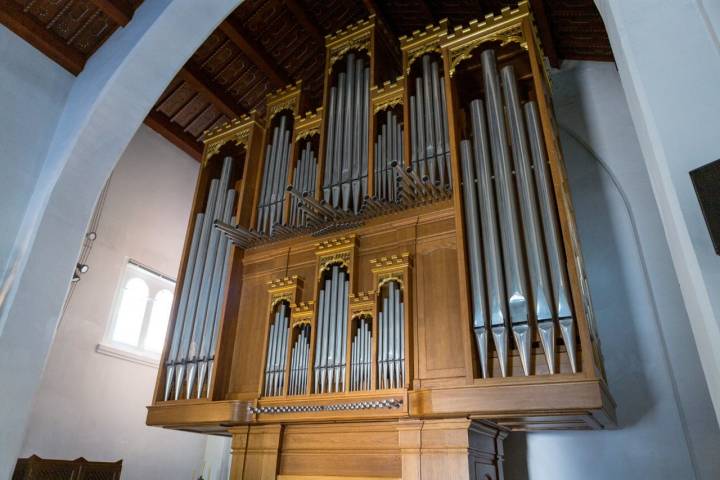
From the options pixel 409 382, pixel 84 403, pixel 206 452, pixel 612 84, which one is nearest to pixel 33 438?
pixel 84 403

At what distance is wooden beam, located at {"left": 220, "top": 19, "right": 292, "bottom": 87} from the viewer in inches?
260

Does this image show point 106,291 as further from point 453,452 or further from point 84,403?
point 453,452

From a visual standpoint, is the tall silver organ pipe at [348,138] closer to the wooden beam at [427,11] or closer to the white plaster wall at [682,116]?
the wooden beam at [427,11]

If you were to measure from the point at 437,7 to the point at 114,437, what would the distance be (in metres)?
7.16

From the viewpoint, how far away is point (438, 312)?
418 centimetres

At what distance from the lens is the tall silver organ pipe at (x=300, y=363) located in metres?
4.50

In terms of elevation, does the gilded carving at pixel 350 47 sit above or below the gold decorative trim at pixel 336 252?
above

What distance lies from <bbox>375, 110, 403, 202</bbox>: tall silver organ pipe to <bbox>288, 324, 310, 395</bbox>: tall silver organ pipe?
5.02 feet

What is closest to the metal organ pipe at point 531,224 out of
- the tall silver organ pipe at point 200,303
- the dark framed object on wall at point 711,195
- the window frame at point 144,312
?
the dark framed object on wall at point 711,195

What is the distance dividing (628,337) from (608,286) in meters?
0.53

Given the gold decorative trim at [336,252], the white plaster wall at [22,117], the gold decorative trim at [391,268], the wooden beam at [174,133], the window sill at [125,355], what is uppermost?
the wooden beam at [174,133]

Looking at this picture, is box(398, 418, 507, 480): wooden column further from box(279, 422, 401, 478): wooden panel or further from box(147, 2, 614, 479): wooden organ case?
box(279, 422, 401, 478): wooden panel

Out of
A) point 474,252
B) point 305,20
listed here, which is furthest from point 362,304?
point 305,20

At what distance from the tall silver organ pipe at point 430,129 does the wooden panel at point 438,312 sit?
0.65m
